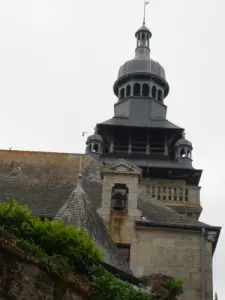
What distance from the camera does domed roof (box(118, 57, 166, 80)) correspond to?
1612 inches

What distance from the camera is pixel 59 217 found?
49.8ft

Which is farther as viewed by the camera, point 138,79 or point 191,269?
point 138,79

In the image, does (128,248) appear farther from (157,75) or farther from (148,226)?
(157,75)

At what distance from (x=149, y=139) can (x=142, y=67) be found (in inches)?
243

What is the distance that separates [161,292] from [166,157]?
838 inches

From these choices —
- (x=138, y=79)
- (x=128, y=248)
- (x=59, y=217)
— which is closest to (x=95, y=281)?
(x=59, y=217)

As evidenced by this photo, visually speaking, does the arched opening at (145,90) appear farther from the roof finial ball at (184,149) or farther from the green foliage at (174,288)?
the green foliage at (174,288)

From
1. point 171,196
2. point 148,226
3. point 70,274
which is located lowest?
point 70,274

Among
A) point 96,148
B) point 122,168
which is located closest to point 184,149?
point 96,148

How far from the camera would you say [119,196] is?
19000mm

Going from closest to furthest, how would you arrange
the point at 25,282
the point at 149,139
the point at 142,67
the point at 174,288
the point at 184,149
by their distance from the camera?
Answer: the point at 25,282 < the point at 174,288 < the point at 184,149 < the point at 149,139 < the point at 142,67

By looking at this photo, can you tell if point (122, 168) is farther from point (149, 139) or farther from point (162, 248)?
point (149, 139)

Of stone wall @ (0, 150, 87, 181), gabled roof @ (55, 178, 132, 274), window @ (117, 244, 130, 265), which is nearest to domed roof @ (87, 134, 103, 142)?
stone wall @ (0, 150, 87, 181)

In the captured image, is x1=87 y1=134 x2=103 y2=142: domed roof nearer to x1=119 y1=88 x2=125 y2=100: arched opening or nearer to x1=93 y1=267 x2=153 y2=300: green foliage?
x1=119 y1=88 x2=125 y2=100: arched opening
